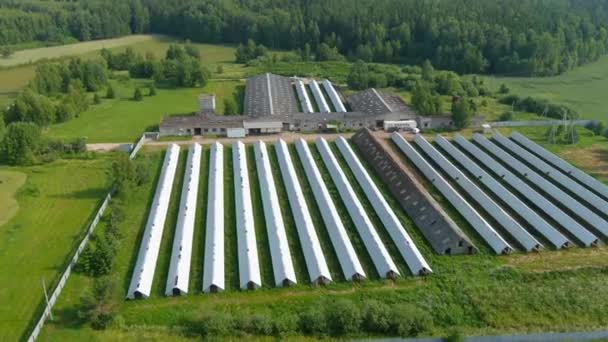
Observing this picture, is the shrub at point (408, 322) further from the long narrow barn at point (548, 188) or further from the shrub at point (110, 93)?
the shrub at point (110, 93)

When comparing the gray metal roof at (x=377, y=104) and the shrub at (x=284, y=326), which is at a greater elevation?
the gray metal roof at (x=377, y=104)

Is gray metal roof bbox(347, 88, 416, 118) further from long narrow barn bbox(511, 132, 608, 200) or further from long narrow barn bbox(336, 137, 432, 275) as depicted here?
long narrow barn bbox(336, 137, 432, 275)

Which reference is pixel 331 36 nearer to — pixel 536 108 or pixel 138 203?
pixel 536 108

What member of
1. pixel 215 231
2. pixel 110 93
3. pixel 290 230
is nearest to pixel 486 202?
pixel 290 230

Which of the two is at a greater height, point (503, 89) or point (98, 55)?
point (98, 55)

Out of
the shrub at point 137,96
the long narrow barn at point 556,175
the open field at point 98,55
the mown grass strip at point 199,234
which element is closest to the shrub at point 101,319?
the mown grass strip at point 199,234

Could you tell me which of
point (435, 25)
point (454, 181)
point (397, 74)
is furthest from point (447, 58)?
point (454, 181)

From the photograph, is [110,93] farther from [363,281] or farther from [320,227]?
[363,281]
